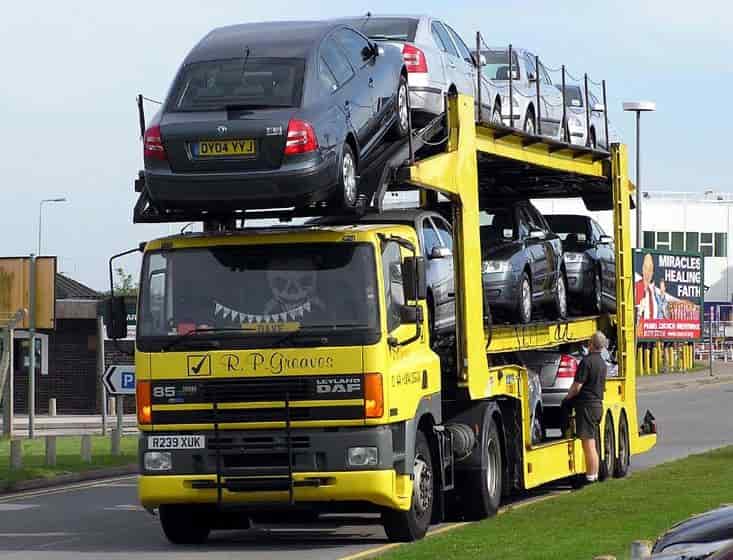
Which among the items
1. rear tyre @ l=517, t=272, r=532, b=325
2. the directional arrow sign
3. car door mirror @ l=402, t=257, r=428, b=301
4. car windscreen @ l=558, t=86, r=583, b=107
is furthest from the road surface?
car windscreen @ l=558, t=86, r=583, b=107

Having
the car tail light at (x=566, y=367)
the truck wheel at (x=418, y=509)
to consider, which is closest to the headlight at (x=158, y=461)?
the truck wheel at (x=418, y=509)

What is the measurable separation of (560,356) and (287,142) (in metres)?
7.84

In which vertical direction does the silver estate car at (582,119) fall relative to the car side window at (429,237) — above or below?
above

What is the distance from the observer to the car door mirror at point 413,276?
14883 millimetres

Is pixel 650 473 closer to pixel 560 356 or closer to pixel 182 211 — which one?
pixel 560 356

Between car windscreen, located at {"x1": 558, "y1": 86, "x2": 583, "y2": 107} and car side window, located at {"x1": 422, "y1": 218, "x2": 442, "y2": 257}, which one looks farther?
car windscreen, located at {"x1": 558, "y1": 86, "x2": 583, "y2": 107}

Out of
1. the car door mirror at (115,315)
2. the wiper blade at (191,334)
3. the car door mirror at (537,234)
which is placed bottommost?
the wiper blade at (191,334)

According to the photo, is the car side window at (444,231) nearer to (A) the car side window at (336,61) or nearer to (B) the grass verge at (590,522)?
(A) the car side window at (336,61)

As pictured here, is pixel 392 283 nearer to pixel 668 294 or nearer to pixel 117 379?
pixel 117 379

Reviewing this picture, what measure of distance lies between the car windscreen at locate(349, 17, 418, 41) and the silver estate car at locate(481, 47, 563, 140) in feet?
8.06

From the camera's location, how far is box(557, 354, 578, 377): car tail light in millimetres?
21172

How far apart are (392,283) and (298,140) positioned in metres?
1.52

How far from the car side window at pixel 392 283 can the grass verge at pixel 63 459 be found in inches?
391

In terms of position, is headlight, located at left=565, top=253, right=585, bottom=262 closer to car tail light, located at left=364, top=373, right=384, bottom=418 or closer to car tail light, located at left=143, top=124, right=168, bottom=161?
car tail light, located at left=364, top=373, right=384, bottom=418
